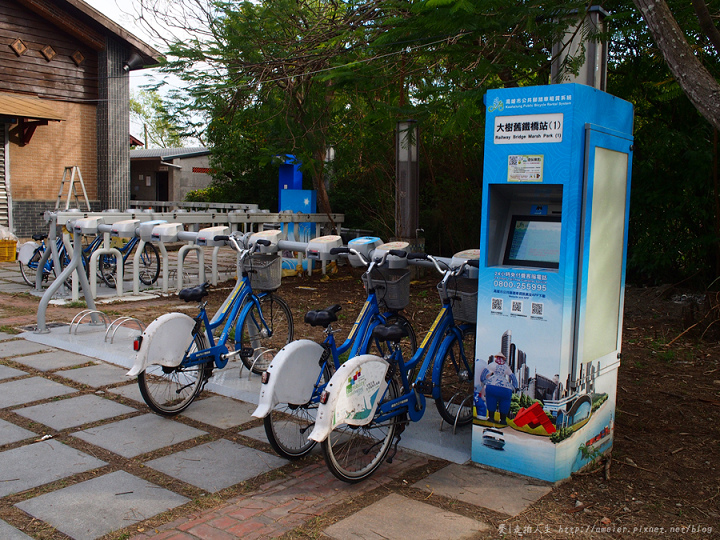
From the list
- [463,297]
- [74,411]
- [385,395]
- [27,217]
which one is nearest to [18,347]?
[74,411]

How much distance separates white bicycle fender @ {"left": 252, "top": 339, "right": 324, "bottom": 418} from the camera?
3.64 metres

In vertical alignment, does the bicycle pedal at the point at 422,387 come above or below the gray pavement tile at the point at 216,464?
above

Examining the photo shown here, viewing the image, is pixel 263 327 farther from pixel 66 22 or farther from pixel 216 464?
pixel 66 22

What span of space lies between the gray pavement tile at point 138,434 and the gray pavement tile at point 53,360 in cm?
177

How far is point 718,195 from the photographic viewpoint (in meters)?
7.71

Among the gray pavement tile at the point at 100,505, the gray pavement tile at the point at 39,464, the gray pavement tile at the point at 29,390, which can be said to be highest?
the gray pavement tile at the point at 29,390

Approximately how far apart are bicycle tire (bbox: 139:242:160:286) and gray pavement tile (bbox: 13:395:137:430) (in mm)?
5711

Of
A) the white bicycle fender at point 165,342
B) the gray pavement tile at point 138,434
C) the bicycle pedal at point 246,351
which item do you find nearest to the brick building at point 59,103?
the bicycle pedal at point 246,351

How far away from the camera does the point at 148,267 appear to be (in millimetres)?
10820

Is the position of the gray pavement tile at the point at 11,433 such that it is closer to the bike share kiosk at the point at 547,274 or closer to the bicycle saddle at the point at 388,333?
the bicycle saddle at the point at 388,333

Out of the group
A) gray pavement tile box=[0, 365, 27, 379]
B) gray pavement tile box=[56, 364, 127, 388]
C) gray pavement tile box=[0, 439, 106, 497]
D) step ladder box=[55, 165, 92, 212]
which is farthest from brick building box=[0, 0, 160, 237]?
gray pavement tile box=[0, 439, 106, 497]

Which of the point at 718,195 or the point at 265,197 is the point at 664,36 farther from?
the point at 265,197

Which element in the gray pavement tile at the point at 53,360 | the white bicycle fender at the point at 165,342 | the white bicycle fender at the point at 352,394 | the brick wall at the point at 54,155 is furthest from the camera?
the brick wall at the point at 54,155

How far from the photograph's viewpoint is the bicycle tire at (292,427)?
382 centimetres
